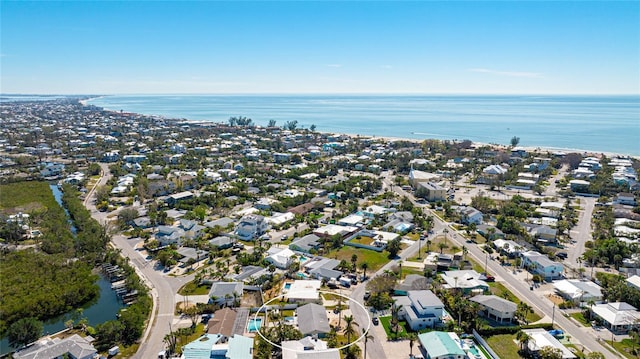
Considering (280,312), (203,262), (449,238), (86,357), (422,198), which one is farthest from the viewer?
(422,198)

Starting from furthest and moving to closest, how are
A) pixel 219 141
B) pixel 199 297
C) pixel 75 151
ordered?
pixel 219 141 → pixel 75 151 → pixel 199 297

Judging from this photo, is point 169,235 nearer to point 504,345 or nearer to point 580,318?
point 504,345

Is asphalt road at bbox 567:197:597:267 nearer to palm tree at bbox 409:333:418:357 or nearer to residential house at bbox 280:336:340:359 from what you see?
palm tree at bbox 409:333:418:357

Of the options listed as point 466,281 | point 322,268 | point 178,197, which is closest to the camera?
point 466,281

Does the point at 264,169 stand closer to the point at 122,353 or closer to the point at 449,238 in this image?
the point at 449,238

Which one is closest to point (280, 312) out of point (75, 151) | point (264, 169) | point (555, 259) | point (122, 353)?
point (122, 353)

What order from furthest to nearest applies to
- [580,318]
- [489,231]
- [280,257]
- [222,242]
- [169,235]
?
[489,231] < [169,235] < [222,242] < [280,257] < [580,318]

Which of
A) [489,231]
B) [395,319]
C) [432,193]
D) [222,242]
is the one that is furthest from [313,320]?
[432,193]
